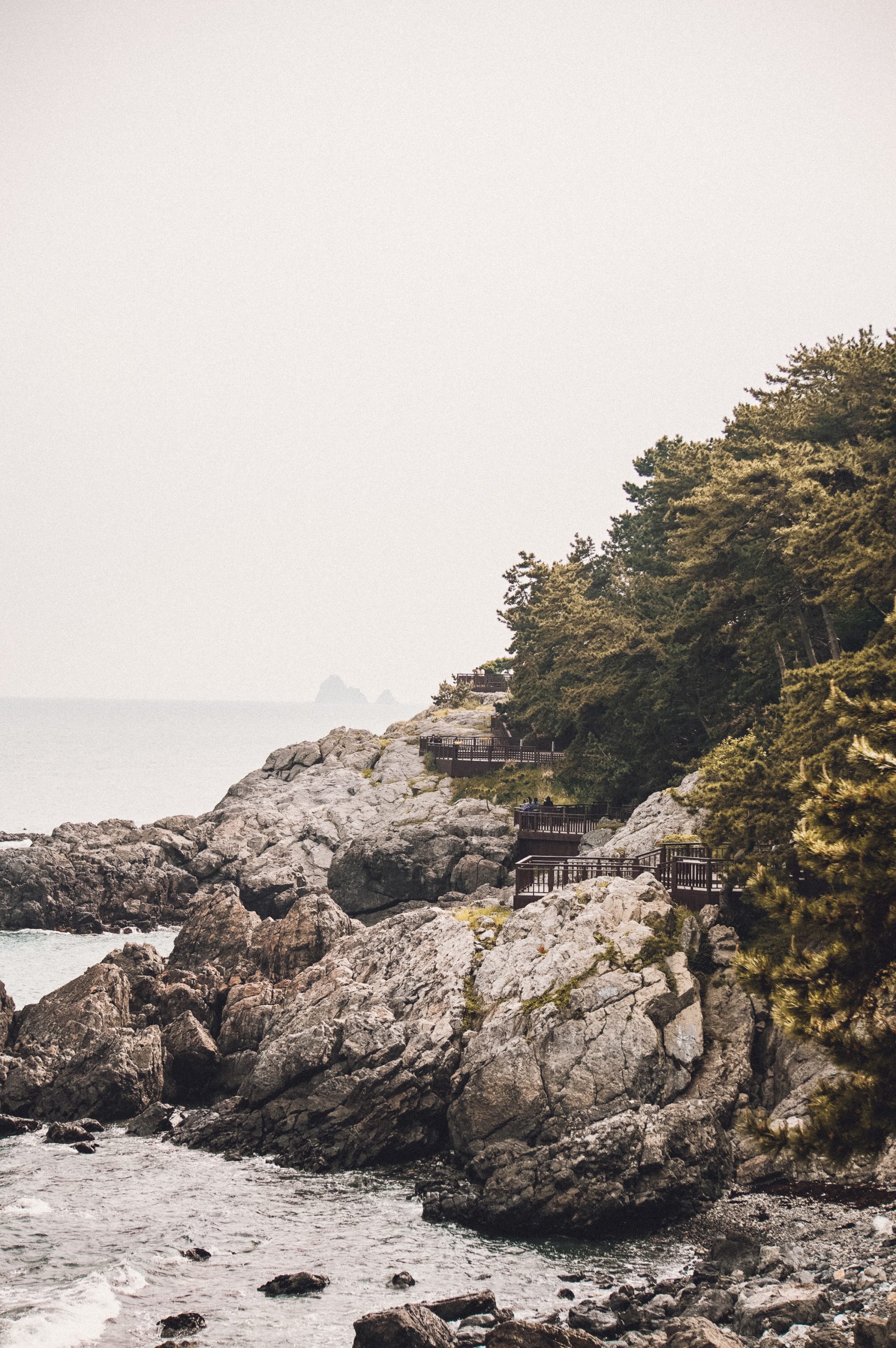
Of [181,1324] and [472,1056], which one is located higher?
[472,1056]

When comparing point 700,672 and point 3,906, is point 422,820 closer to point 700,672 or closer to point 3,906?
point 700,672

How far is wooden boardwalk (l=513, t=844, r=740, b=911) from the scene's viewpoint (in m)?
28.3

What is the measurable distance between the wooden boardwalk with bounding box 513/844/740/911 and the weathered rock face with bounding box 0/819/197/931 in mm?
32021

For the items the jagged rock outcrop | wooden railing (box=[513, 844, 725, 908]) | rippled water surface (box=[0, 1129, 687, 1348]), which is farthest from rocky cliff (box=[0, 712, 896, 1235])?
the jagged rock outcrop

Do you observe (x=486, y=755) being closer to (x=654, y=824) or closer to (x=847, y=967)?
(x=654, y=824)

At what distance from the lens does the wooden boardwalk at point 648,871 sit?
28266mm

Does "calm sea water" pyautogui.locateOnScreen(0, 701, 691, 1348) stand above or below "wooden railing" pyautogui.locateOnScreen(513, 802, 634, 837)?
below

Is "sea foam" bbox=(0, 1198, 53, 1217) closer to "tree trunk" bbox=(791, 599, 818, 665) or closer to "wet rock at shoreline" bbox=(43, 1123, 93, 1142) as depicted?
"wet rock at shoreline" bbox=(43, 1123, 93, 1142)

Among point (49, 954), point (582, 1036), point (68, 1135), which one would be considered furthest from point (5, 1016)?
point (49, 954)

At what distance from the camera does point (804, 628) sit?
3381 cm

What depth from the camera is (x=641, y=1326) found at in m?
16.4

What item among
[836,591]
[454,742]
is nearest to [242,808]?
[454,742]

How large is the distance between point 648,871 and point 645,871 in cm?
19

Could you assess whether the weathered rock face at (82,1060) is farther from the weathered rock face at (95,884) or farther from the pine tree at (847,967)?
the weathered rock face at (95,884)
